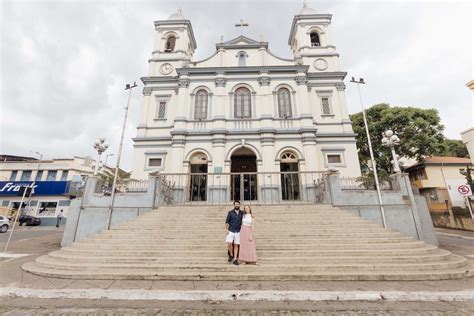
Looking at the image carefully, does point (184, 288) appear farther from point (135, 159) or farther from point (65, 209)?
point (65, 209)

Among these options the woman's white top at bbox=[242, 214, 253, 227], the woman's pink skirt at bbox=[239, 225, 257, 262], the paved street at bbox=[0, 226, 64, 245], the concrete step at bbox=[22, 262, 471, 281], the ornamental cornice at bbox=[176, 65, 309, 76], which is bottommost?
the paved street at bbox=[0, 226, 64, 245]

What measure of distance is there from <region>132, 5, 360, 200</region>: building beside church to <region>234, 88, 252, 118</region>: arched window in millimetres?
80

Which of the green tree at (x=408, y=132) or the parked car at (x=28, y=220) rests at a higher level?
the green tree at (x=408, y=132)

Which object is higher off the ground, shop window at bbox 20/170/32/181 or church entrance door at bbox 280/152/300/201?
shop window at bbox 20/170/32/181

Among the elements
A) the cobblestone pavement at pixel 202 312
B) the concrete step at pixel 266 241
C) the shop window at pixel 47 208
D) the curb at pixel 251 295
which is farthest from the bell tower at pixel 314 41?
the shop window at pixel 47 208

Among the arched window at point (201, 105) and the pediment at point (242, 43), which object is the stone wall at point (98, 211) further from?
the pediment at point (242, 43)

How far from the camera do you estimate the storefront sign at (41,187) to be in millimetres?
29391

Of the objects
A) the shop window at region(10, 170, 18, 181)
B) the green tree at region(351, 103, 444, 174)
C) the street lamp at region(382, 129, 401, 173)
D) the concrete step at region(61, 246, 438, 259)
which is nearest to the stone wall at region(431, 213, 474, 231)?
the green tree at region(351, 103, 444, 174)

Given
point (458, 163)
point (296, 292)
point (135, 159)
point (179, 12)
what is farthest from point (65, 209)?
point (458, 163)

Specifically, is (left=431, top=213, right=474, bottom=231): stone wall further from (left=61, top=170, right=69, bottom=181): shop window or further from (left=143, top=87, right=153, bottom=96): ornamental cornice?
(left=61, top=170, right=69, bottom=181): shop window

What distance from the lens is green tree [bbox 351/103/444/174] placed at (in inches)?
864

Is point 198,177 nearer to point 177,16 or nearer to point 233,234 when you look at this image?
point 233,234

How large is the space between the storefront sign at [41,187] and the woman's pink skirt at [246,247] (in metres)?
33.7

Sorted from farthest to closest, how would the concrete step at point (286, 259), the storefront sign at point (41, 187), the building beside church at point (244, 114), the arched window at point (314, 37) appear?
the storefront sign at point (41, 187) < the arched window at point (314, 37) < the building beside church at point (244, 114) < the concrete step at point (286, 259)
